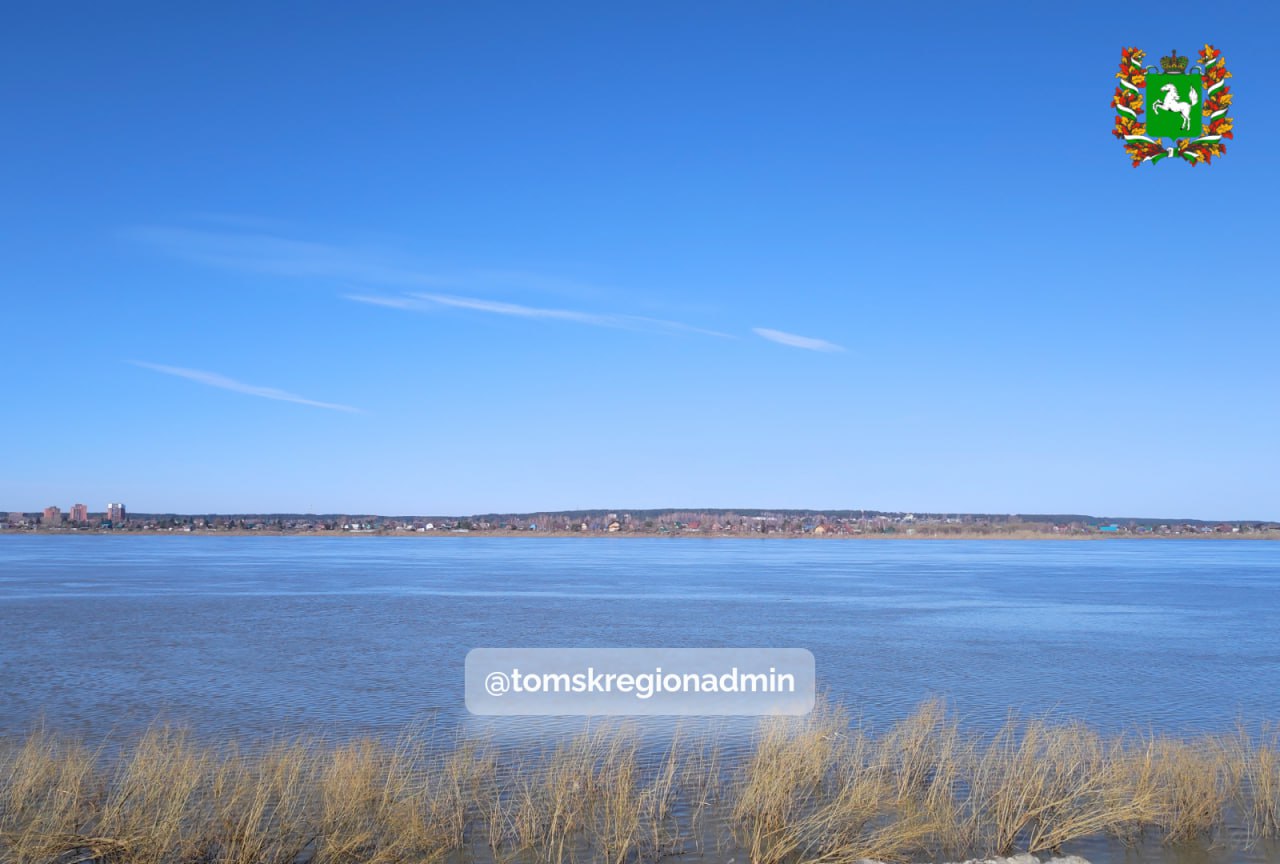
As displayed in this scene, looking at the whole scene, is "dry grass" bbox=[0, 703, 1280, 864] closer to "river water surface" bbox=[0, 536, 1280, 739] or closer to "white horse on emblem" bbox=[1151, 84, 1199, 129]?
"river water surface" bbox=[0, 536, 1280, 739]

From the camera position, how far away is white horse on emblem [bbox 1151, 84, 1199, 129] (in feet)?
53.5

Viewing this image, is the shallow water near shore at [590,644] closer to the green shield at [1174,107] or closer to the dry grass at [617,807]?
the dry grass at [617,807]

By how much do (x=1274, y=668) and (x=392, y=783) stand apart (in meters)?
21.7

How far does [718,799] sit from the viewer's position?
11.1 metres

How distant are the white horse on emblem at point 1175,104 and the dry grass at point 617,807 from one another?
968 cm

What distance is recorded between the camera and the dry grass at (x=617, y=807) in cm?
882

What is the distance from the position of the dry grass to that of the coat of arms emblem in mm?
8948

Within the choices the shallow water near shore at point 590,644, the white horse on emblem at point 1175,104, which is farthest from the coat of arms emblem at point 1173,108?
the shallow water near shore at point 590,644

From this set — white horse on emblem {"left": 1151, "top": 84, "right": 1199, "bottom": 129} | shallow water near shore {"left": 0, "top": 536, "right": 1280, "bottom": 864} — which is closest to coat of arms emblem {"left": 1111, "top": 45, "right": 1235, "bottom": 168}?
white horse on emblem {"left": 1151, "top": 84, "right": 1199, "bottom": 129}

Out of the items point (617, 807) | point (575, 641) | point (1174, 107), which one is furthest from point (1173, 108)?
point (575, 641)

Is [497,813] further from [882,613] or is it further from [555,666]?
[882,613]

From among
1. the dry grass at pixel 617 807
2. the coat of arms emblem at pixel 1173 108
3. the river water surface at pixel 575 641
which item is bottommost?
the river water surface at pixel 575 641

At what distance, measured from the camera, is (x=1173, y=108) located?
53.8 feet

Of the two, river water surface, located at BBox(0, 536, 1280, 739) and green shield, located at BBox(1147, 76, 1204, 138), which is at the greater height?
green shield, located at BBox(1147, 76, 1204, 138)
